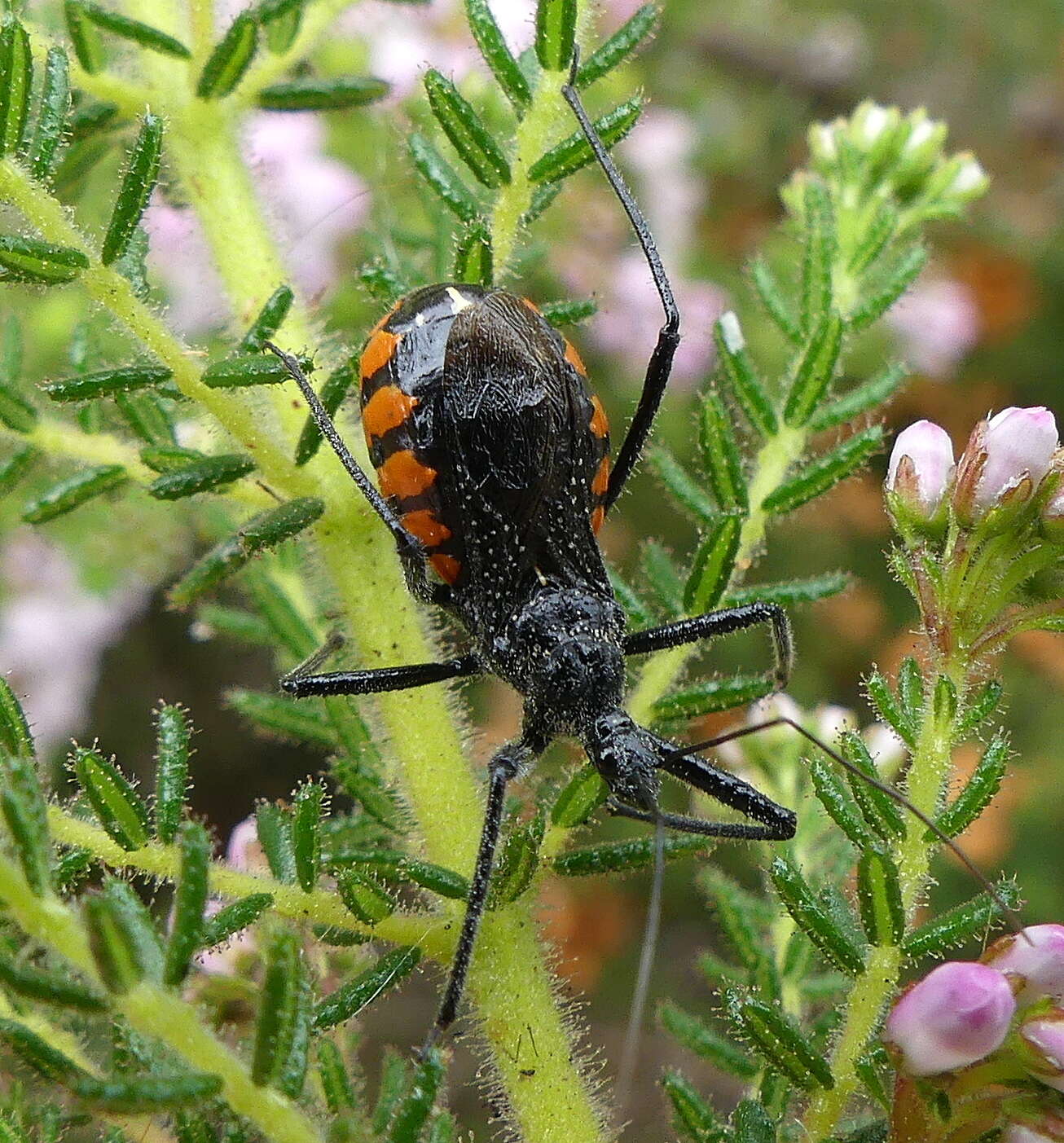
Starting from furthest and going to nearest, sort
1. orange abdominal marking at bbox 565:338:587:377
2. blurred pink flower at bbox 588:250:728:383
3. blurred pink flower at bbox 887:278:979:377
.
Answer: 1. blurred pink flower at bbox 887:278:979:377
2. blurred pink flower at bbox 588:250:728:383
3. orange abdominal marking at bbox 565:338:587:377

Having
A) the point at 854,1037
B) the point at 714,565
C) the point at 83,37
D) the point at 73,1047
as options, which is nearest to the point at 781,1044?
the point at 854,1037

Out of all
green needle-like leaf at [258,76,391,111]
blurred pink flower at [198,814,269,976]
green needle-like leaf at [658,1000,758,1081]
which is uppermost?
green needle-like leaf at [258,76,391,111]

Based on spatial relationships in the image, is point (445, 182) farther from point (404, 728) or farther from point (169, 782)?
point (169, 782)

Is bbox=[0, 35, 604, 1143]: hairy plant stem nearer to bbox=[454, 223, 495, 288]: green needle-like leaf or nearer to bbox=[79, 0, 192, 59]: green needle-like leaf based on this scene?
bbox=[79, 0, 192, 59]: green needle-like leaf

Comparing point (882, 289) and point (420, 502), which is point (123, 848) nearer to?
point (420, 502)

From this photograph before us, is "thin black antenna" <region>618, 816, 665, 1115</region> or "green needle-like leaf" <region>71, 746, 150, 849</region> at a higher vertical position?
"green needle-like leaf" <region>71, 746, 150, 849</region>

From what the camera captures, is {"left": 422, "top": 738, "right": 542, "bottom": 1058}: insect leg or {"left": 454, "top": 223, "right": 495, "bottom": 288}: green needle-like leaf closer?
{"left": 422, "top": 738, "right": 542, "bottom": 1058}: insect leg

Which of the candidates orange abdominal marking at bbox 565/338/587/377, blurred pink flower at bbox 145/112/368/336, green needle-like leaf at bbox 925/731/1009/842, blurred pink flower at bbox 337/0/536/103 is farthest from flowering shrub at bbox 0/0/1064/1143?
blurred pink flower at bbox 337/0/536/103

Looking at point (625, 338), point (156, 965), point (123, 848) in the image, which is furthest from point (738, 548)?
point (625, 338)

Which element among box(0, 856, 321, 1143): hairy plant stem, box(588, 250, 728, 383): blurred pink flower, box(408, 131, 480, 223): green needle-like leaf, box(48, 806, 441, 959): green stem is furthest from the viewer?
box(588, 250, 728, 383): blurred pink flower
